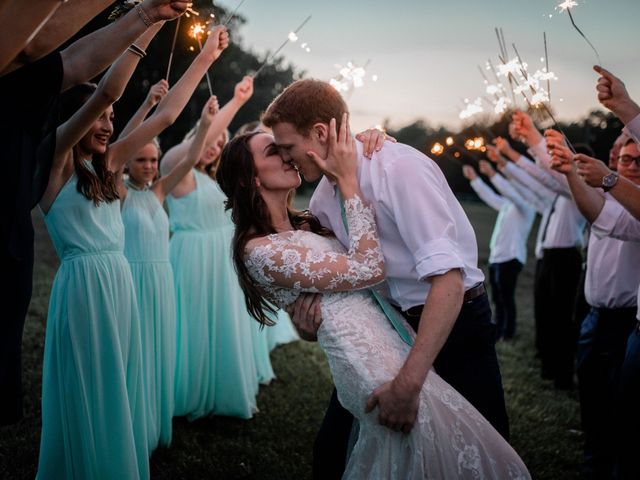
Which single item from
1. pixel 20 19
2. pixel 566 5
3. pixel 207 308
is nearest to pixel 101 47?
pixel 20 19

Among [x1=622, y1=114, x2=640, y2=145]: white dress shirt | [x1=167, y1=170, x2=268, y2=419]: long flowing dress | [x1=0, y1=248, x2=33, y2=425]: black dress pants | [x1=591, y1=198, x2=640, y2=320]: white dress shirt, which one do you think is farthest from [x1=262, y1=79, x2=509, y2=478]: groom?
[x1=167, y1=170, x2=268, y2=419]: long flowing dress

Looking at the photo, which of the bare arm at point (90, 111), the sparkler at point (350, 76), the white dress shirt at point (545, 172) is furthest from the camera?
the white dress shirt at point (545, 172)

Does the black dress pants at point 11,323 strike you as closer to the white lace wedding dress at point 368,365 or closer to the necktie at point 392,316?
the white lace wedding dress at point 368,365

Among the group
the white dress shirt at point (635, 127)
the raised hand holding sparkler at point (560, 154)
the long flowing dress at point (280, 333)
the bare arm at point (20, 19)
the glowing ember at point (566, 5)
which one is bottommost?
the long flowing dress at point (280, 333)

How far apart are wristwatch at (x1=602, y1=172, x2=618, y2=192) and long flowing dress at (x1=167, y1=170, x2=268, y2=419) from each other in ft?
12.3

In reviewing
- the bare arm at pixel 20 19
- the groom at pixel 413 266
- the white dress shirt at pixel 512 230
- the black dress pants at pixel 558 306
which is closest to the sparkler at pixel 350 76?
the groom at pixel 413 266

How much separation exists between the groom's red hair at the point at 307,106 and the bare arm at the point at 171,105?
1.27 meters

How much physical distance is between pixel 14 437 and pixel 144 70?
14990 mm

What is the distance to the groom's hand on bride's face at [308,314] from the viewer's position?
7.88ft

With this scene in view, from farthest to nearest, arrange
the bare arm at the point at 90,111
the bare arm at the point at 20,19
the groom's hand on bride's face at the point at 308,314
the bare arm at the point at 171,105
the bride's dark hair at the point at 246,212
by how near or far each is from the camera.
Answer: the bare arm at the point at 171,105 < the bride's dark hair at the point at 246,212 < the bare arm at the point at 90,111 < the groom's hand on bride's face at the point at 308,314 < the bare arm at the point at 20,19

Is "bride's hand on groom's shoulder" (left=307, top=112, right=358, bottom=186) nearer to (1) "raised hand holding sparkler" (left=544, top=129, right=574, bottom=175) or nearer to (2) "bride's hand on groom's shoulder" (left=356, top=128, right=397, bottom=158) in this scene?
(2) "bride's hand on groom's shoulder" (left=356, top=128, right=397, bottom=158)

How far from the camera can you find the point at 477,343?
8.15 feet

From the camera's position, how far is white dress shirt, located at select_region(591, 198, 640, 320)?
146 inches

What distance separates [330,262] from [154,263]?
9.42 ft
